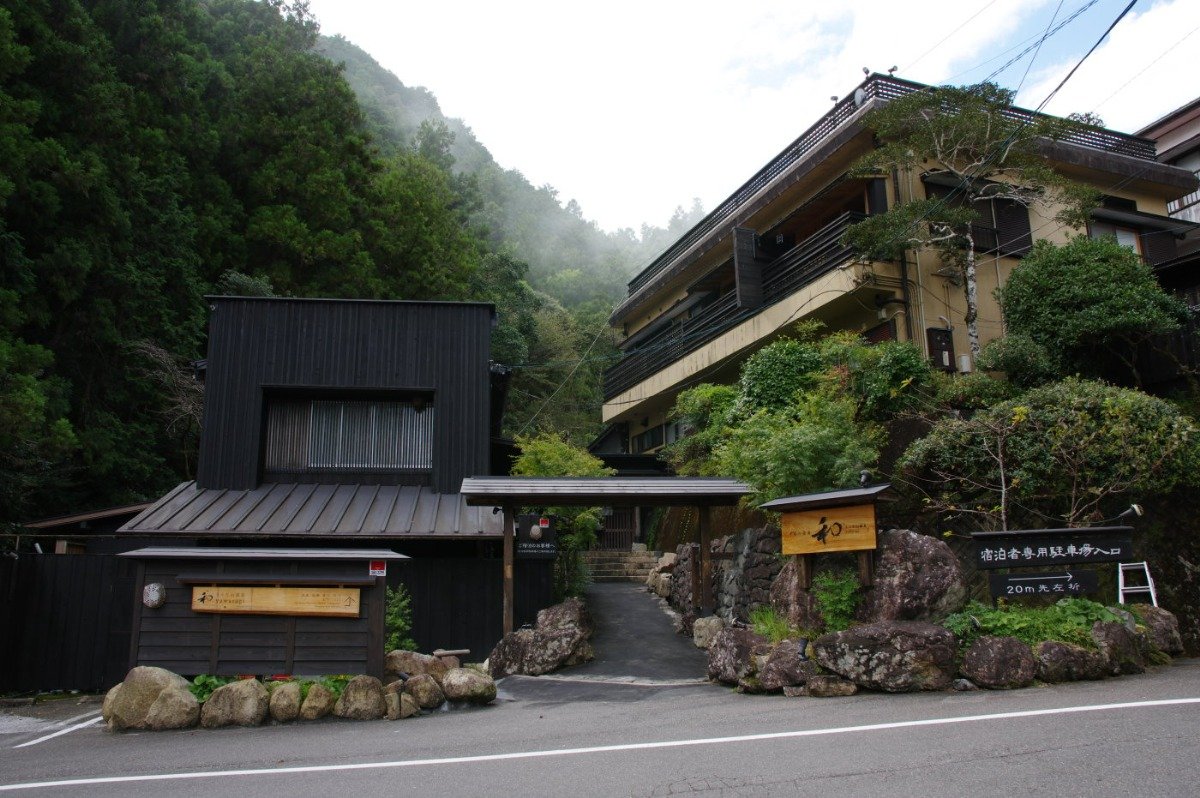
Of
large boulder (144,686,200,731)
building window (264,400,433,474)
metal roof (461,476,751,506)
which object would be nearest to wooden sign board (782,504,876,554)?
metal roof (461,476,751,506)

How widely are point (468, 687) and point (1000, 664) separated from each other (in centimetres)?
620

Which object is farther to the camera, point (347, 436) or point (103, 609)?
point (347, 436)

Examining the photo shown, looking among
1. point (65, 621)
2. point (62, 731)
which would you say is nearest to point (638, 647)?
Result: point (62, 731)

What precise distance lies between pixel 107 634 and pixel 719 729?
11.1m

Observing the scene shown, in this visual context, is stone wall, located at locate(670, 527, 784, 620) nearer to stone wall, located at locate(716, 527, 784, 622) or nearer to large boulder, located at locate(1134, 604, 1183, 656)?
stone wall, located at locate(716, 527, 784, 622)

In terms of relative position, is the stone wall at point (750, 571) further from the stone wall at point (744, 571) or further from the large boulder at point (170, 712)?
the large boulder at point (170, 712)

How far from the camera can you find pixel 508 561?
531 inches

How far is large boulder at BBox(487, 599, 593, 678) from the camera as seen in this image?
1211 cm

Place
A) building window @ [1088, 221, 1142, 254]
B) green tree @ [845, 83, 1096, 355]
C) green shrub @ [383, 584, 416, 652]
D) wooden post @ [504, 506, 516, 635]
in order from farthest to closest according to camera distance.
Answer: building window @ [1088, 221, 1142, 254] < green tree @ [845, 83, 1096, 355] < wooden post @ [504, 506, 516, 635] < green shrub @ [383, 584, 416, 652]

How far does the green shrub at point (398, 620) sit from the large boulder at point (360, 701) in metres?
2.22

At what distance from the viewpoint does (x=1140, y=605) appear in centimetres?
1009

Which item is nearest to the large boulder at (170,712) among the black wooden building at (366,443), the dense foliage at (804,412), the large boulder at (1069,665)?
the black wooden building at (366,443)

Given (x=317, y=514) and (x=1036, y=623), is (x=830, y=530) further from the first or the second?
(x=317, y=514)

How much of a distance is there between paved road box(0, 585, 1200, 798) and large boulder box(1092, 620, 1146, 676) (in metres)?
0.34
